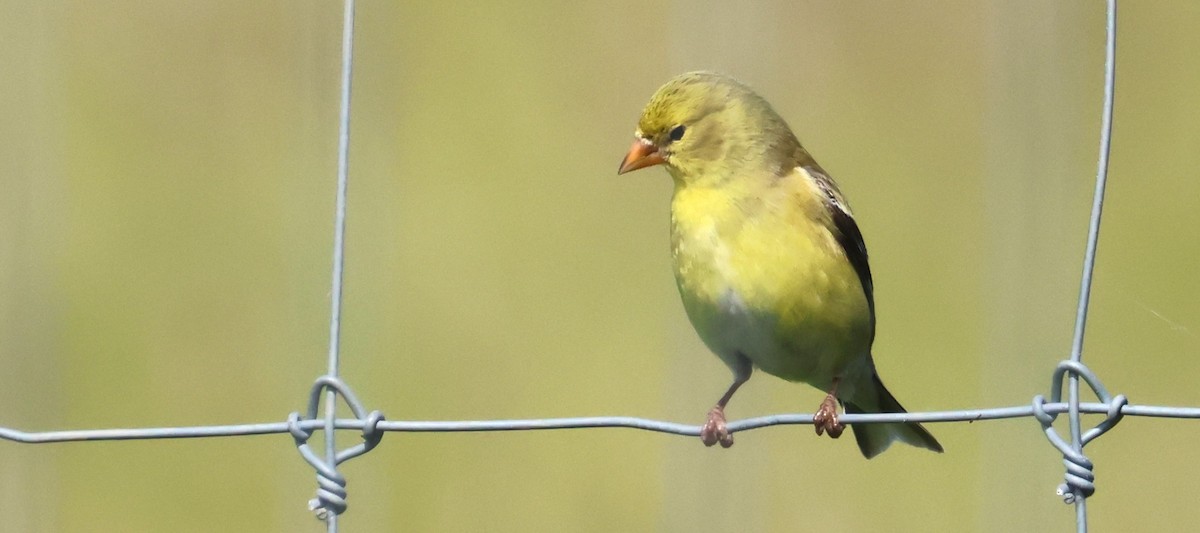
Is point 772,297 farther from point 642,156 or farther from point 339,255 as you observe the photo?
point 339,255

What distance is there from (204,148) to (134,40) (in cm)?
47

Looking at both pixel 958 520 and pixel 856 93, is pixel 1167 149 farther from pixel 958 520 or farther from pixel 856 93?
pixel 958 520

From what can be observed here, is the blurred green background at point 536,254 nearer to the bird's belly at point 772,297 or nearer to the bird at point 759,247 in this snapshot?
the bird at point 759,247

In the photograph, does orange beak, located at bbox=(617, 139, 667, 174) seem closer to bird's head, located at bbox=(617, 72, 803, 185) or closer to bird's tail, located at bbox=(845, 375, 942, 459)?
bird's head, located at bbox=(617, 72, 803, 185)

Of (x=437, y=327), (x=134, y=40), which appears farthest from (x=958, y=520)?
(x=134, y=40)

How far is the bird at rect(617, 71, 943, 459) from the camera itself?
84.0 inches

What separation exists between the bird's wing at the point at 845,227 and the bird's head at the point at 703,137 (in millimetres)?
74

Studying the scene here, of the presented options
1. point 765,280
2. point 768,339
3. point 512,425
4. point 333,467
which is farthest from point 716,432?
point 333,467

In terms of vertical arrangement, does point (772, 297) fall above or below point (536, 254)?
below

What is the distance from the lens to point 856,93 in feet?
14.2

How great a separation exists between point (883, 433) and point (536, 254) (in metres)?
2.51

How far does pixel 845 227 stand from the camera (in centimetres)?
228

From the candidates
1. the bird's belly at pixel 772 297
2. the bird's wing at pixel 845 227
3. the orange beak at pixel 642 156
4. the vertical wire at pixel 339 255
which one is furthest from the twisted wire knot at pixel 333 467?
the bird's wing at pixel 845 227

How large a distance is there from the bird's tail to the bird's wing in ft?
0.61
